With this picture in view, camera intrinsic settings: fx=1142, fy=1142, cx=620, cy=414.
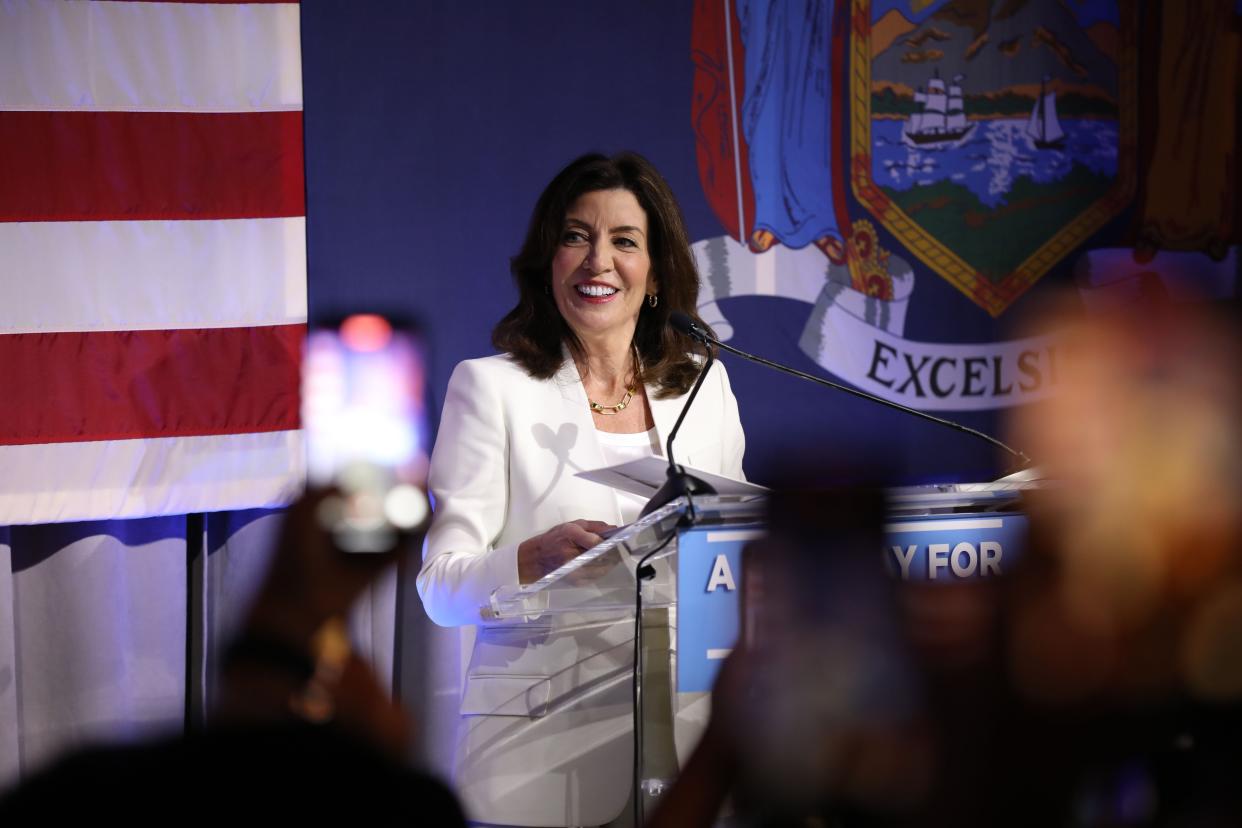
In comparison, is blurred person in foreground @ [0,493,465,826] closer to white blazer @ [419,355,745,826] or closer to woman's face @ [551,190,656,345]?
white blazer @ [419,355,745,826]

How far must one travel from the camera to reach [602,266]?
6.95ft

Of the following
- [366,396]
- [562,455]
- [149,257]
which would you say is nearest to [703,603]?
[562,455]

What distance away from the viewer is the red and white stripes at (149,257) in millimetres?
2732

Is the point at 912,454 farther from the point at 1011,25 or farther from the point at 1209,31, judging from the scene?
the point at 1209,31

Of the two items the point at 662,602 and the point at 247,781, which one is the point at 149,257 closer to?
the point at 662,602

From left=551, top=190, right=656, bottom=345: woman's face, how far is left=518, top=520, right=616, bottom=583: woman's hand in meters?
0.61

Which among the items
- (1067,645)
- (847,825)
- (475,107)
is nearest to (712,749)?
(847,825)

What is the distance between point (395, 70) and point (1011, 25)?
Answer: 1.80 m

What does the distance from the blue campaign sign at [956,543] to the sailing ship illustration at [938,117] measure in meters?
2.16

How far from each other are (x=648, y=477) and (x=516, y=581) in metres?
0.33

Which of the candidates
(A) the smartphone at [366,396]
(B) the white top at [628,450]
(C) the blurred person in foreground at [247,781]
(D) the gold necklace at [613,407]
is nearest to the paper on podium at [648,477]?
(B) the white top at [628,450]

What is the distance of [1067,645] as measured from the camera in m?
0.56

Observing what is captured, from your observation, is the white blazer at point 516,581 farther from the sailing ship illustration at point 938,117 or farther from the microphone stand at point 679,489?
the sailing ship illustration at point 938,117

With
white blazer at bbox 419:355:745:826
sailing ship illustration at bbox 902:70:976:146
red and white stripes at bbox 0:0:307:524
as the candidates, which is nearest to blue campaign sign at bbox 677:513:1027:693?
white blazer at bbox 419:355:745:826
